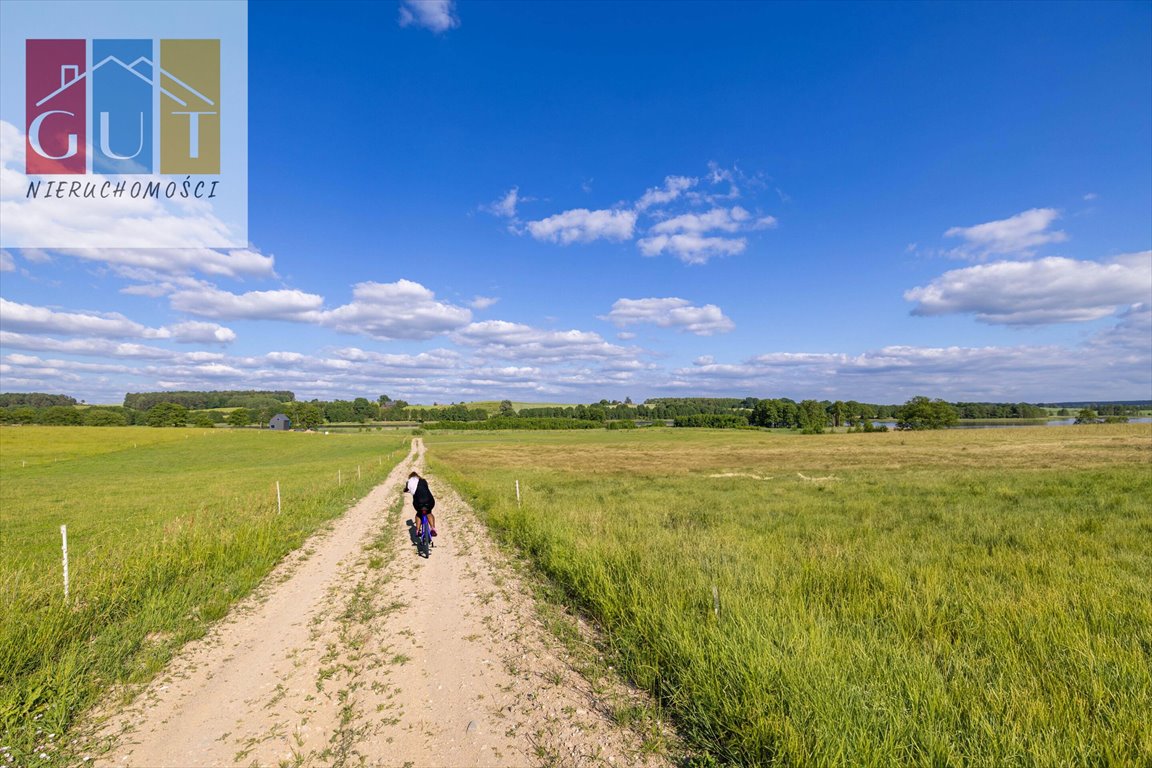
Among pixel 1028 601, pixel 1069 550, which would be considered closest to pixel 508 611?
pixel 1028 601

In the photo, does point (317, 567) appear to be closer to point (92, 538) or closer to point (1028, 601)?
point (92, 538)

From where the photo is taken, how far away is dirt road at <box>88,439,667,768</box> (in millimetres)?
4227

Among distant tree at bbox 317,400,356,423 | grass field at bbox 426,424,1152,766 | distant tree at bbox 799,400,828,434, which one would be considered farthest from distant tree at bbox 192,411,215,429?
distant tree at bbox 799,400,828,434

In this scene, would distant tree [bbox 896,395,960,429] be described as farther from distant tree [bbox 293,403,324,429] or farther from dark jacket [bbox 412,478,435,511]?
distant tree [bbox 293,403,324,429]

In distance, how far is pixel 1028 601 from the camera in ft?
21.2

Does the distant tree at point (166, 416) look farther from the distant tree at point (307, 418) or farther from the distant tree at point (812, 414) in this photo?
the distant tree at point (812, 414)

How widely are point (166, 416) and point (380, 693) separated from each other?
17860cm

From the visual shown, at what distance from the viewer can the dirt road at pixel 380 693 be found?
13.9ft

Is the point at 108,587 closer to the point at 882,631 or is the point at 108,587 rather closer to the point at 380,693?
the point at 380,693

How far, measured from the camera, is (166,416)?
13450cm

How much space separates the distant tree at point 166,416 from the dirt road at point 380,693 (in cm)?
17192

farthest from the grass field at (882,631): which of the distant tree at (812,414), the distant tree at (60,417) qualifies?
the distant tree at (60,417)

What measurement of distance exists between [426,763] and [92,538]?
1720cm

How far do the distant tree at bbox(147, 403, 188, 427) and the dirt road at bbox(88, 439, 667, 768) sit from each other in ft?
564
